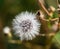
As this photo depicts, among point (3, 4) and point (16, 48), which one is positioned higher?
point (3, 4)

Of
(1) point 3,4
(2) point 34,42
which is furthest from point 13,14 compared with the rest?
(2) point 34,42

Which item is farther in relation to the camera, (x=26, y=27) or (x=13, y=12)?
(x=13, y=12)

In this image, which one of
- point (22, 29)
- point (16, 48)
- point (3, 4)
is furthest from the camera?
point (3, 4)

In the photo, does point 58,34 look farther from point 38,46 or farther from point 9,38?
point 9,38

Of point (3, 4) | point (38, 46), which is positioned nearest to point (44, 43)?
point (38, 46)

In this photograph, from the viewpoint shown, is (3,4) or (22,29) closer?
(22,29)

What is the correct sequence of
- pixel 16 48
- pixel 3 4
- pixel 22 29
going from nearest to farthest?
pixel 22 29
pixel 16 48
pixel 3 4

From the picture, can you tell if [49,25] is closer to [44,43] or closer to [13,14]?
[44,43]
